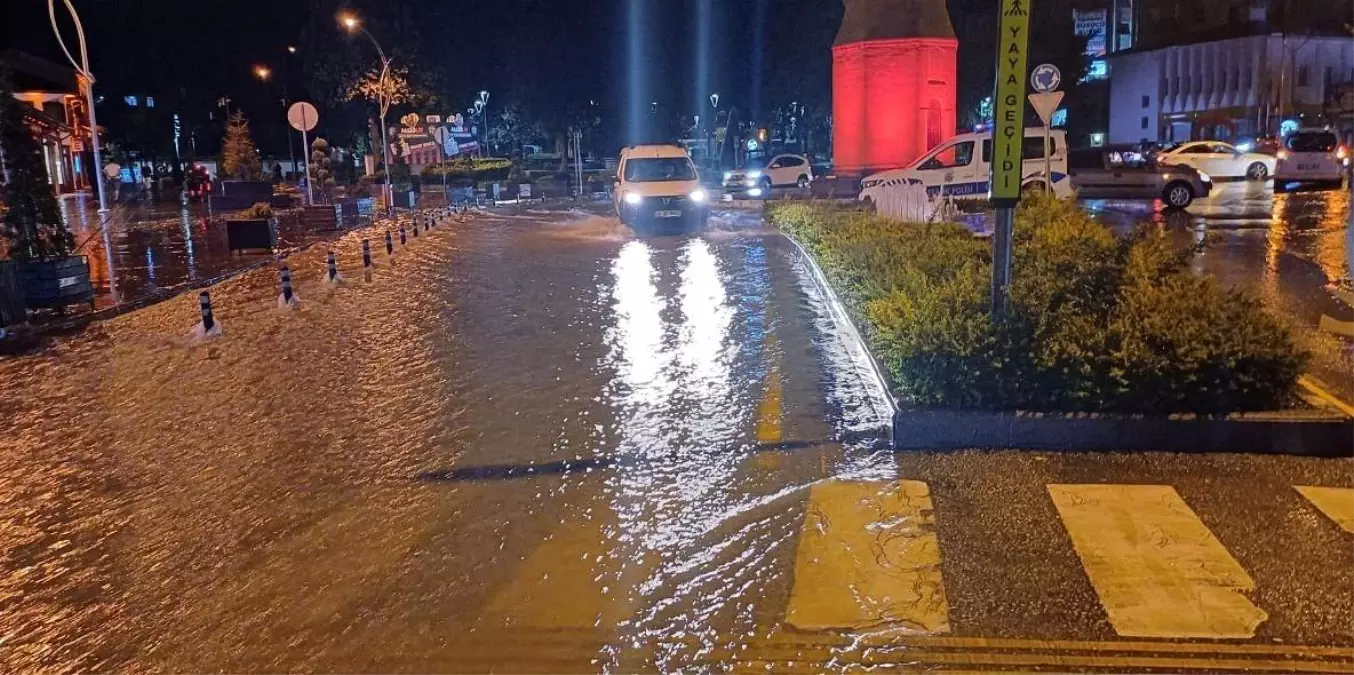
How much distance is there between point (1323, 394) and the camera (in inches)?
314

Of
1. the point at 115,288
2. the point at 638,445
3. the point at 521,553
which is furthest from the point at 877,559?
the point at 115,288

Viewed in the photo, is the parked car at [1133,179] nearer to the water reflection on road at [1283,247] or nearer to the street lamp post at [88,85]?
the water reflection on road at [1283,247]

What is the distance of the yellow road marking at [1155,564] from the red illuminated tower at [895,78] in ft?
73.4

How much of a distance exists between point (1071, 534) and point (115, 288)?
16.3 metres

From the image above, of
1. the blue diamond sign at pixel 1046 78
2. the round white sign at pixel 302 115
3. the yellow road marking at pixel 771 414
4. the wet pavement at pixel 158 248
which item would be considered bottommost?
the yellow road marking at pixel 771 414

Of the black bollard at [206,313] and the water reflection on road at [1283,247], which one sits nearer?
the water reflection on road at [1283,247]

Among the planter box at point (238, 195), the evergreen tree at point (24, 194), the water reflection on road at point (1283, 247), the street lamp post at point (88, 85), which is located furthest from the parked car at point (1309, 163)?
the planter box at point (238, 195)

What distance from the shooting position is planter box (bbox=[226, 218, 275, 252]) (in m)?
22.3

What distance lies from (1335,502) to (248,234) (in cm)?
2110

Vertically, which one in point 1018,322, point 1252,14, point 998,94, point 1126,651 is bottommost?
point 1126,651

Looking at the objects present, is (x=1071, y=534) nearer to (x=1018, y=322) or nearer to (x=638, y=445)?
(x=1018, y=322)

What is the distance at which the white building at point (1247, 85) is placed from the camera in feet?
192

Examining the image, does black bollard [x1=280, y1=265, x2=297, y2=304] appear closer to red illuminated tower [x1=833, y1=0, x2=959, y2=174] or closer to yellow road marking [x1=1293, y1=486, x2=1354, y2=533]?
yellow road marking [x1=1293, y1=486, x2=1354, y2=533]

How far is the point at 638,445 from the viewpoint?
763cm
